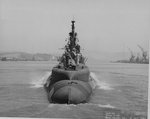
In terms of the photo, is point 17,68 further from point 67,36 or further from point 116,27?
point 116,27

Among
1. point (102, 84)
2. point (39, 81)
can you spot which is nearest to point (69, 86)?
point (102, 84)

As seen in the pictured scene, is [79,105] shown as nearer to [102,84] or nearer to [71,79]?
[71,79]

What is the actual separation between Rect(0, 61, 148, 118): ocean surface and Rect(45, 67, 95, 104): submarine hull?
95 millimetres

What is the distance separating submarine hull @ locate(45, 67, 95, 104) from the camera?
17.5 ft

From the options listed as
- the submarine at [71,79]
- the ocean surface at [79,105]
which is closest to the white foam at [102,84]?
the ocean surface at [79,105]

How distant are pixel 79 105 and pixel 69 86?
364 millimetres

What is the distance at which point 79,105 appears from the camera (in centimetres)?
532

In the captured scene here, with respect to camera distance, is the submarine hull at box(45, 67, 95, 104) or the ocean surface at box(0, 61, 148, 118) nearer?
the ocean surface at box(0, 61, 148, 118)

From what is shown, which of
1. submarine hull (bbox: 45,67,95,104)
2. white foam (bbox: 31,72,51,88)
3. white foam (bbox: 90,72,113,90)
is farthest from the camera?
white foam (bbox: 31,72,51,88)

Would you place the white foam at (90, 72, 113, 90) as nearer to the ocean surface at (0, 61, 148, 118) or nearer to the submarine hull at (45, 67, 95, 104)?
the ocean surface at (0, 61, 148, 118)

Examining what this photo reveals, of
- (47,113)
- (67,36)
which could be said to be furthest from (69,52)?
(47,113)

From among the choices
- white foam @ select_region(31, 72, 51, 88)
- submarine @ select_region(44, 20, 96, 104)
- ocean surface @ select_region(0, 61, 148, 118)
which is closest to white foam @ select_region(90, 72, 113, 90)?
ocean surface @ select_region(0, 61, 148, 118)

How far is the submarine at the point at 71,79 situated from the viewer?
536 centimetres

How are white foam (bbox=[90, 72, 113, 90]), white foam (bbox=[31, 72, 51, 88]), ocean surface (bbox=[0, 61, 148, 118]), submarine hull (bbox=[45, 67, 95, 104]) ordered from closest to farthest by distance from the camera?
ocean surface (bbox=[0, 61, 148, 118])
submarine hull (bbox=[45, 67, 95, 104])
white foam (bbox=[90, 72, 113, 90])
white foam (bbox=[31, 72, 51, 88])
